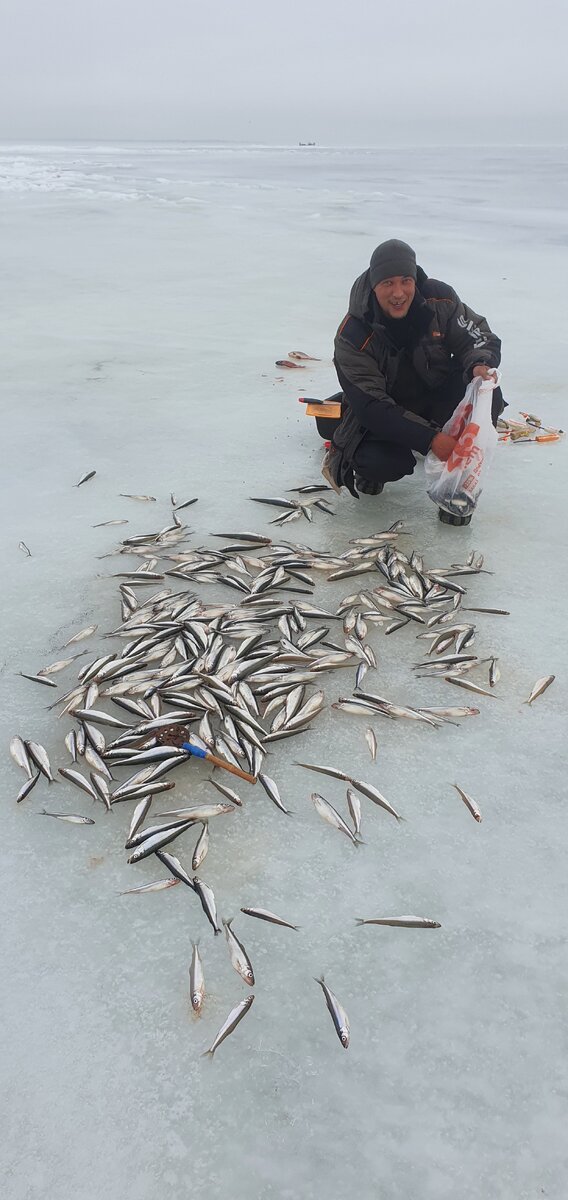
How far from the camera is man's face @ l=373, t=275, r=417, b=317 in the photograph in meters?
4.12

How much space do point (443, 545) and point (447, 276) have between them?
25.3 ft

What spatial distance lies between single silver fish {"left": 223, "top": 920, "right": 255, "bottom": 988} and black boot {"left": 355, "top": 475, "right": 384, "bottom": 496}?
3136mm

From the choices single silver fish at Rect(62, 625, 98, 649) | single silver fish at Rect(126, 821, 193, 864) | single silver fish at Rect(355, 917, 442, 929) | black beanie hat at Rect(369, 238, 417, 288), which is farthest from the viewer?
black beanie hat at Rect(369, 238, 417, 288)

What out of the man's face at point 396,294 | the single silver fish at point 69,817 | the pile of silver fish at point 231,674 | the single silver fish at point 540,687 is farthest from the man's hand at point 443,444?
the single silver fish at point 69,817

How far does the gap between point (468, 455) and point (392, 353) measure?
30.3 inches

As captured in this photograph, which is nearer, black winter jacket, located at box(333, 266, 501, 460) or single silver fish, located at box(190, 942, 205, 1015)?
single silver fish, located at box(190, 942, 205, 1015)

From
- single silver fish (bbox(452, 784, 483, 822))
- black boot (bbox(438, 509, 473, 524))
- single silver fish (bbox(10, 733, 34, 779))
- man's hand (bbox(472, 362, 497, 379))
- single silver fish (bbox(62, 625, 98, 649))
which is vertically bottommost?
single silver fish (bbox(10, 733, 34, 779))

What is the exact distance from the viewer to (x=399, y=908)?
87.2 inches

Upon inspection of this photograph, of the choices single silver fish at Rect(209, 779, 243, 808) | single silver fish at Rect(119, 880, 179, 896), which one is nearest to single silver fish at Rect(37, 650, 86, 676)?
single silver fish at Rect(209, 779, 243, 808)

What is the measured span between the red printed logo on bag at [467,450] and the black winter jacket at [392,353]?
155mm

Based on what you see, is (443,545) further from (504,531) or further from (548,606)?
(548,606)

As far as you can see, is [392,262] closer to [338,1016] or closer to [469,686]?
[469,686]

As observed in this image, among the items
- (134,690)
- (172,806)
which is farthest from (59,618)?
(172,806)

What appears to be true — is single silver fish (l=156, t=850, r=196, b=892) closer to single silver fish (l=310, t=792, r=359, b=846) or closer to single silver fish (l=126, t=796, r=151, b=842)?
single silver fish (l=126, t=796, r=151, b=842)
